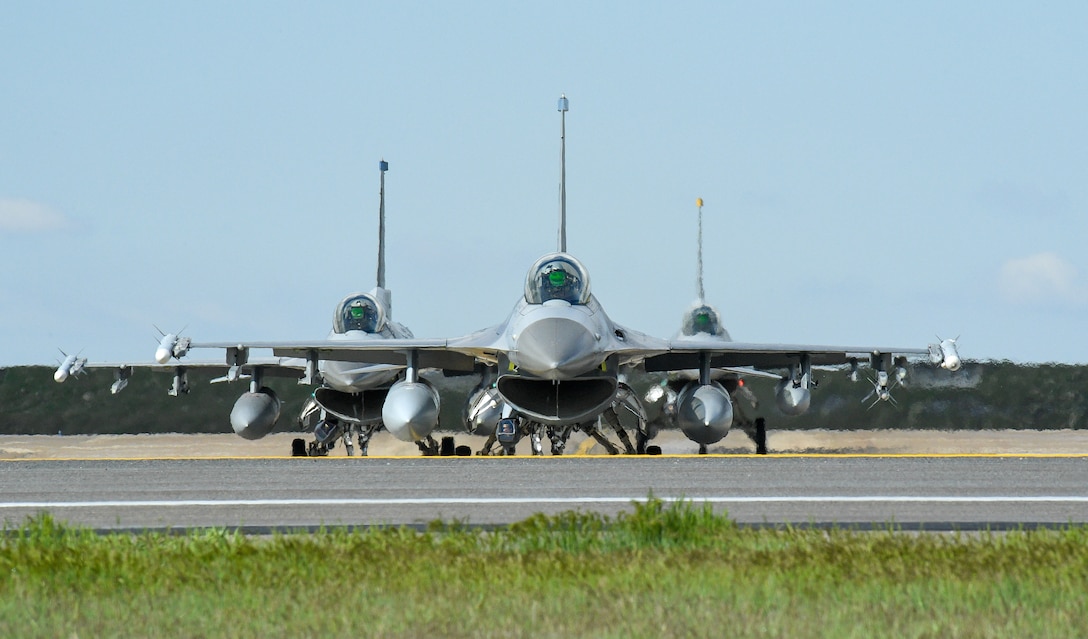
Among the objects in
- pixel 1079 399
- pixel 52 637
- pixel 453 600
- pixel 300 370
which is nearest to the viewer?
pixel 52 637

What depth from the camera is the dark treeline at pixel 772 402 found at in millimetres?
39375

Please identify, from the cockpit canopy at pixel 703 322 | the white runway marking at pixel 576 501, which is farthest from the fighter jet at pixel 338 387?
the white runway marking at pixel 576 501

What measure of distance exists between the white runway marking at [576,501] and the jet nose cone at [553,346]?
29.2ft

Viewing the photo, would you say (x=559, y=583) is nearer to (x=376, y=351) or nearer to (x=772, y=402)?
(x=376, y=351)

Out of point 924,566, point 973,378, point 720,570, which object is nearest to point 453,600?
point 720,570

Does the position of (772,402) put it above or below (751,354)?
below

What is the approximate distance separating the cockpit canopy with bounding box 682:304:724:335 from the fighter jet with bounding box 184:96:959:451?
4.08 meters

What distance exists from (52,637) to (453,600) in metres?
1.88

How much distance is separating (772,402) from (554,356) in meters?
19.1

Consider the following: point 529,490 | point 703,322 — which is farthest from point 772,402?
point 529,490

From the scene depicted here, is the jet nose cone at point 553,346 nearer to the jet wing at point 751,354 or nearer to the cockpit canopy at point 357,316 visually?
the jet wing at point 751,354

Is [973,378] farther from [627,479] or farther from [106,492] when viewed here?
[106,492]

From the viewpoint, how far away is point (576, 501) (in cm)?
1238

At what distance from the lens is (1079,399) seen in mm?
42812
